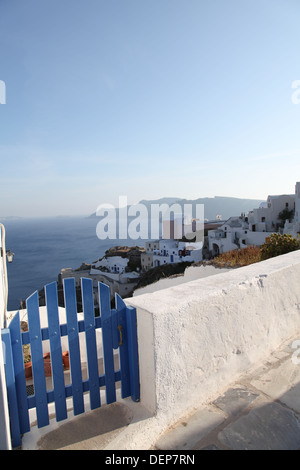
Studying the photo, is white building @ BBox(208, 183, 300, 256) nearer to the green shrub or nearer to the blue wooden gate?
the green shrub

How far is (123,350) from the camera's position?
1900 millimetres

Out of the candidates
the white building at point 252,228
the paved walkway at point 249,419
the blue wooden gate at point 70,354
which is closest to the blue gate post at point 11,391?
the blue wooden gate at point 70,354

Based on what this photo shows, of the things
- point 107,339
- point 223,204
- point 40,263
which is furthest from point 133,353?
point 223,204

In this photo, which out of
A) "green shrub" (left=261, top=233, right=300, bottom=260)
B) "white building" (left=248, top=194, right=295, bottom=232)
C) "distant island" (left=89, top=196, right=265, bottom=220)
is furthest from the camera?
"distant island" (left=89, top=196, right=265, bottom=220)

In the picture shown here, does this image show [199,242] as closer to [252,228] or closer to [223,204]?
[252,228]

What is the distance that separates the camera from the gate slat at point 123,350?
73.7 inches

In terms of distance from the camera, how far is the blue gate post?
1502 mm

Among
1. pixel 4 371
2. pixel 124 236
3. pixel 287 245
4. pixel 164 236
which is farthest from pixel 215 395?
pixel 124 236

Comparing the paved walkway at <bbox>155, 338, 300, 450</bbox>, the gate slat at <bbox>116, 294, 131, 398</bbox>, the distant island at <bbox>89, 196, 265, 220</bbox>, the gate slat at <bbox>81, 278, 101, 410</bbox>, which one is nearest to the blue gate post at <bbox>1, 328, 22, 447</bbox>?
the gate slat at <bbox>81, 278, 101, 410</bbox>

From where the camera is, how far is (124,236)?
105 m

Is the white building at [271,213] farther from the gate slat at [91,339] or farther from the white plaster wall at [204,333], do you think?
the gate slat at [91,339]

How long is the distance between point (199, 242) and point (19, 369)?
39131 millimetres

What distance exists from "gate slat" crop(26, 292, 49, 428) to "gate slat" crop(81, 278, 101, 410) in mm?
276

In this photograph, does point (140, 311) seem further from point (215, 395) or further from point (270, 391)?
point (270, 391)
